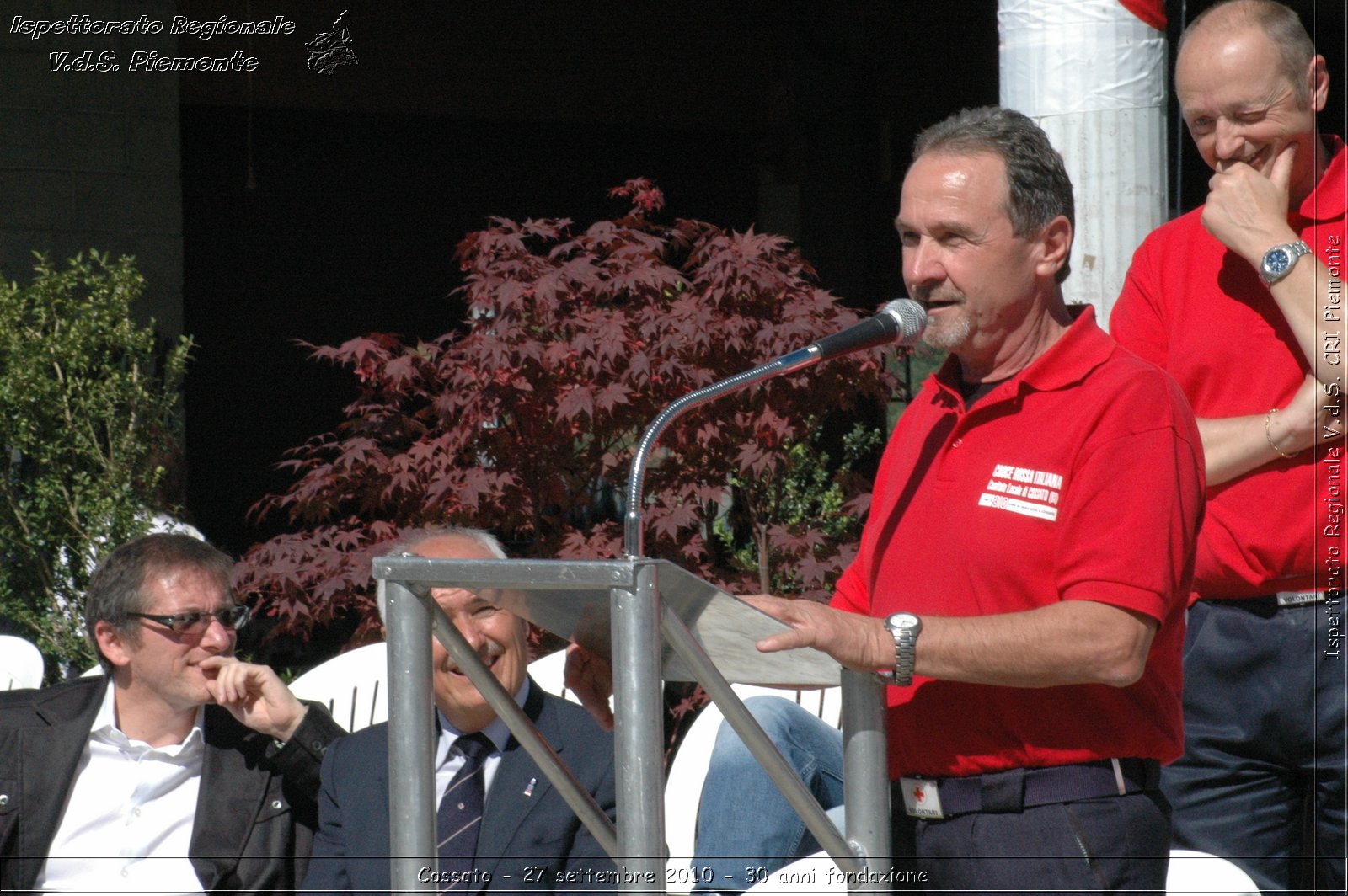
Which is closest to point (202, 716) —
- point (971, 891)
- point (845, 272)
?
point (971, 891)

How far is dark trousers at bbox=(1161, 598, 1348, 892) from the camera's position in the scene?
247 centimetres

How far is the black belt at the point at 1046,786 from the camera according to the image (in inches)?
74.3

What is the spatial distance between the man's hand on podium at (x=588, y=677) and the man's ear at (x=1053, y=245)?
82 centimetres

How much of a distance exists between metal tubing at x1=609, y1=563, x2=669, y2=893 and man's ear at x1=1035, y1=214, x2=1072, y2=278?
32.0 inches

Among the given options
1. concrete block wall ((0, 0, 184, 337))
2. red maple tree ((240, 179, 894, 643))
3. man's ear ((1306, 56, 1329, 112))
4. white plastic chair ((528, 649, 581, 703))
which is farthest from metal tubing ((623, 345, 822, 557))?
concrete block wall ((0, 0, 184, 337))

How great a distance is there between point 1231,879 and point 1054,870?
631 mm

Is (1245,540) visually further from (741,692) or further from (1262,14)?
(741,692)

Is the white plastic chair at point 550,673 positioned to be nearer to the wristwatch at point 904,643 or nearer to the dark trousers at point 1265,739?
the dark trousers at point 1265,739

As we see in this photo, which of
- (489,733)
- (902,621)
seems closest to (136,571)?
(489,733)

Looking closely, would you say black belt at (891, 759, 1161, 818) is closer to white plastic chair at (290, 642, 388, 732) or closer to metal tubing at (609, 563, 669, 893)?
metal tubing at (609, 563, 669, 893)

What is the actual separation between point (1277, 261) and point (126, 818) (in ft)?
8.24

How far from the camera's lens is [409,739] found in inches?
66.4

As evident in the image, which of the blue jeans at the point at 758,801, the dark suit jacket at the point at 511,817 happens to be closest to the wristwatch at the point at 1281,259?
the blue jeans at the point at 758,801

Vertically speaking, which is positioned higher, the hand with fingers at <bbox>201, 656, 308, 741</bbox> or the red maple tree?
the red maple tree
